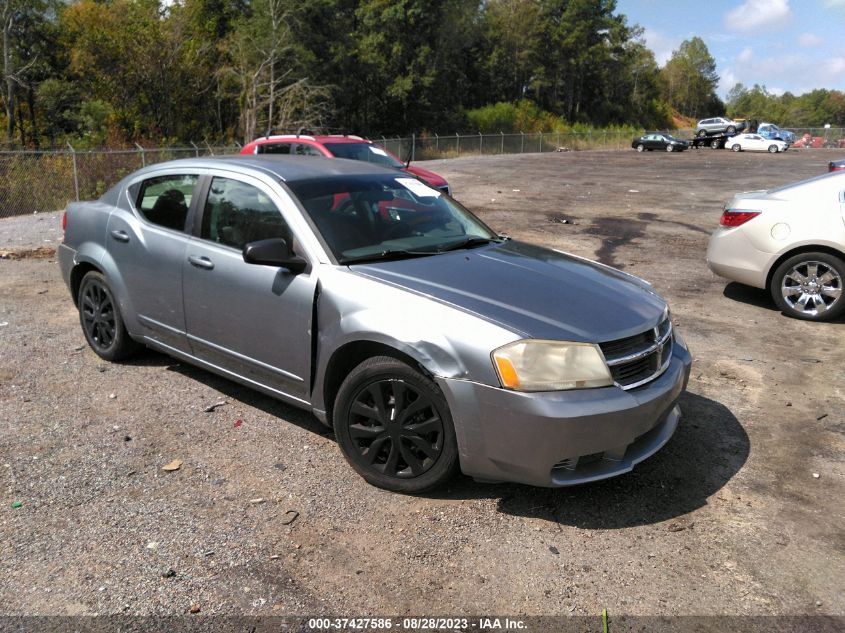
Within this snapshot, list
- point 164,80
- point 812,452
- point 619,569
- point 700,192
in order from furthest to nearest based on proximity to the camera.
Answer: point 164,80 < point 700,192 < point 812,452 < point 619,569

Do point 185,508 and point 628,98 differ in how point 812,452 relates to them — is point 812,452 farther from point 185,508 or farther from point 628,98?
point 628,98

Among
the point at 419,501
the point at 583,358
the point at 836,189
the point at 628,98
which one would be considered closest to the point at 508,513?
the point at 419,501

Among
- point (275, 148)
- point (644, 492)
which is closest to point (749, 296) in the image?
point (644, 492)

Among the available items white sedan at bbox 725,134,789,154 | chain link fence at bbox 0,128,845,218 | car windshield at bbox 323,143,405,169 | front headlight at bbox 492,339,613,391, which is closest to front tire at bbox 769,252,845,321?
front headlight at bbox 492,339,613,391

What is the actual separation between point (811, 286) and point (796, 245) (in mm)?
439

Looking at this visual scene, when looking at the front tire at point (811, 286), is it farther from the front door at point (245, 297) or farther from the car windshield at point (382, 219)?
the front door at point (245, 297)

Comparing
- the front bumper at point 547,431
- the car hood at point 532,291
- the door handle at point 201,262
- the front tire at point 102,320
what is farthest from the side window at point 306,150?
the front bumper at point 547,431

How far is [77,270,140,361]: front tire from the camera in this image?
5352 mm

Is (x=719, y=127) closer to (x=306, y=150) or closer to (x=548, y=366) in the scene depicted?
(x=306, y=150)

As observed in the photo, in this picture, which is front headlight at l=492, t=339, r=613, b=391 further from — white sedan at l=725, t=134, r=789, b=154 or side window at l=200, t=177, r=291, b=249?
white sedan at l=725, t=134, r=789, b=154

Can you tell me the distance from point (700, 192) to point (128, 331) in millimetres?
18040

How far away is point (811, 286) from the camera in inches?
278

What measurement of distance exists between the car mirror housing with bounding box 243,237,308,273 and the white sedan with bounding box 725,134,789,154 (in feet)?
170

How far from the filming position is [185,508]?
3531mm
